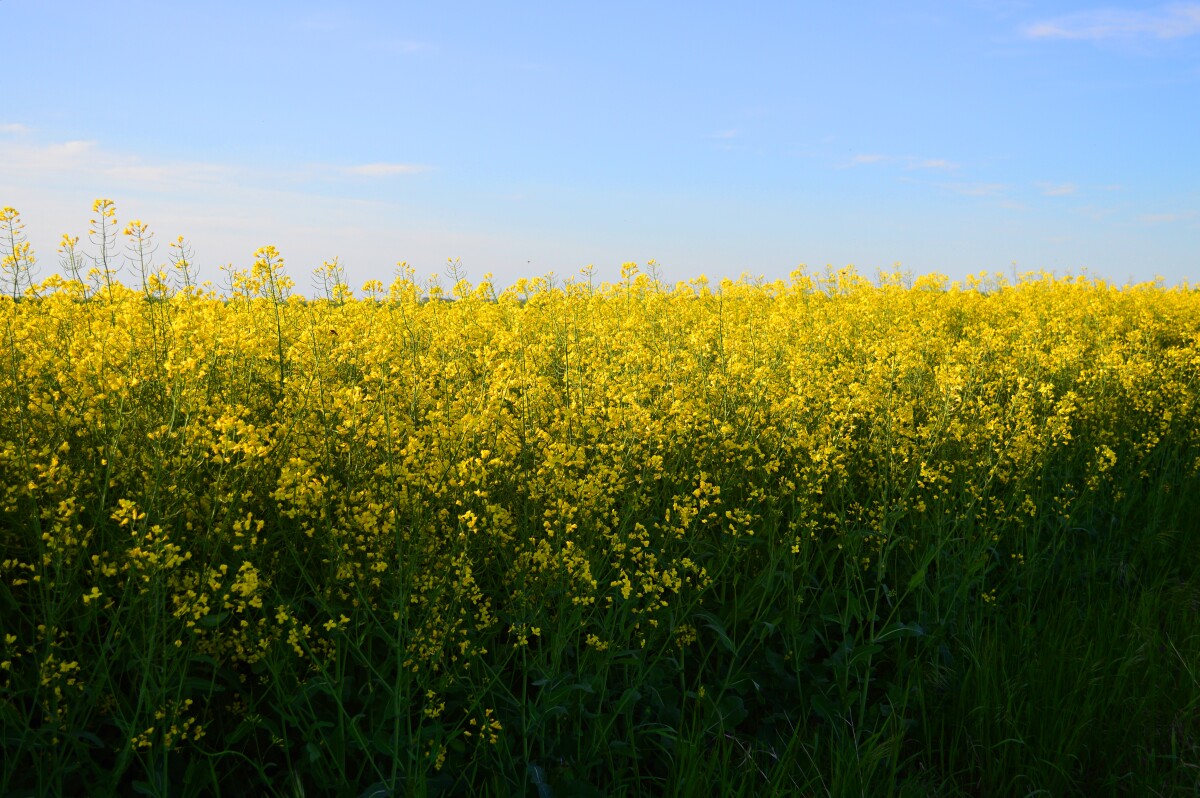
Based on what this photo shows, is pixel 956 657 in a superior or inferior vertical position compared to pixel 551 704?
inferior

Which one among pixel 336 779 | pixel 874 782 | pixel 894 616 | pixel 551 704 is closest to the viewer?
pixel 336 779

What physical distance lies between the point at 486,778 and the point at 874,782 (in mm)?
1302

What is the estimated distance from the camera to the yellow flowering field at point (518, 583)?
96.4 inches

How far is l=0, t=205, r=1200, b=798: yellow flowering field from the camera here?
245 cm

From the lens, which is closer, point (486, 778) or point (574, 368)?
point (486, 778)

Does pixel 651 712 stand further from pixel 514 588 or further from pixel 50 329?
pixel 50 329

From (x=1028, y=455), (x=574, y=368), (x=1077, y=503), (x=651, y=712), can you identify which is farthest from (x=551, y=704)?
(x=1077, y=503)

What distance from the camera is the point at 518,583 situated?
2779 millimetres

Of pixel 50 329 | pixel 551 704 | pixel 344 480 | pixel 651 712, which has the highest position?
pixel 50 329

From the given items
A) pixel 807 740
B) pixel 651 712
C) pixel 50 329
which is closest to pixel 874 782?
pixel 807 740

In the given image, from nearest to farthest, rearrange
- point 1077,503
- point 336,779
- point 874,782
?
1. point 336,779
2. point 874,782
3. point 1077,503

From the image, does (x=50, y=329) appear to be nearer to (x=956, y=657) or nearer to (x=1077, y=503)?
(x=956, y=657)

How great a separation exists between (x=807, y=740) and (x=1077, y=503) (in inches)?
96.2

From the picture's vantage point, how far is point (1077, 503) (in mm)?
4672
